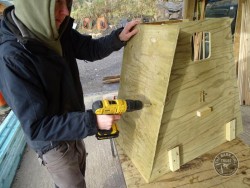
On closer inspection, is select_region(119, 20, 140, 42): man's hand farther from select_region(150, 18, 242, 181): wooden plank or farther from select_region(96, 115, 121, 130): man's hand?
select_region(96, 115, 121, 130): man's hand

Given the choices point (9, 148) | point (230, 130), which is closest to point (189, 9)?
point (230, 130)

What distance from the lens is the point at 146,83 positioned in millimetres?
841

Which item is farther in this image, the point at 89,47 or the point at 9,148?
the point at 9,148

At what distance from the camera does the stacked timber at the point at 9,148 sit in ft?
5.61

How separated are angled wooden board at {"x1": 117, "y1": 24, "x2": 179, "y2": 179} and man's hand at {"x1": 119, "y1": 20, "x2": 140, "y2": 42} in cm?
3

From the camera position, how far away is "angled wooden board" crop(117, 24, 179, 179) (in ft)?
2.44

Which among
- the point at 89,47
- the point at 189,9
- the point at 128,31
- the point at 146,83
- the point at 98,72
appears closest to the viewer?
the point at 146,83

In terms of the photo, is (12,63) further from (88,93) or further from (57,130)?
(88,93)

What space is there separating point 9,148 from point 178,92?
5.52 feet

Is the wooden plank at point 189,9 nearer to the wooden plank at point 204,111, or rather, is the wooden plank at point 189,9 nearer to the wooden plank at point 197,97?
the wooden plank at point 197,97

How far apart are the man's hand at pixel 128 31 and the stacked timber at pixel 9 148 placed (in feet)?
4.60

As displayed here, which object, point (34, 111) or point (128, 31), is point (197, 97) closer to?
point (128, 31)

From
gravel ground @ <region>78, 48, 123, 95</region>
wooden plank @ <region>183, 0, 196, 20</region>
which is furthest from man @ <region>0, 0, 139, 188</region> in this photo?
gravel ground @ <region>78, 48, 123, 95</region>

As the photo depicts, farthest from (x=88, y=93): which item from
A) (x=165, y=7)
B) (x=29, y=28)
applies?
(x=29, y=28)
